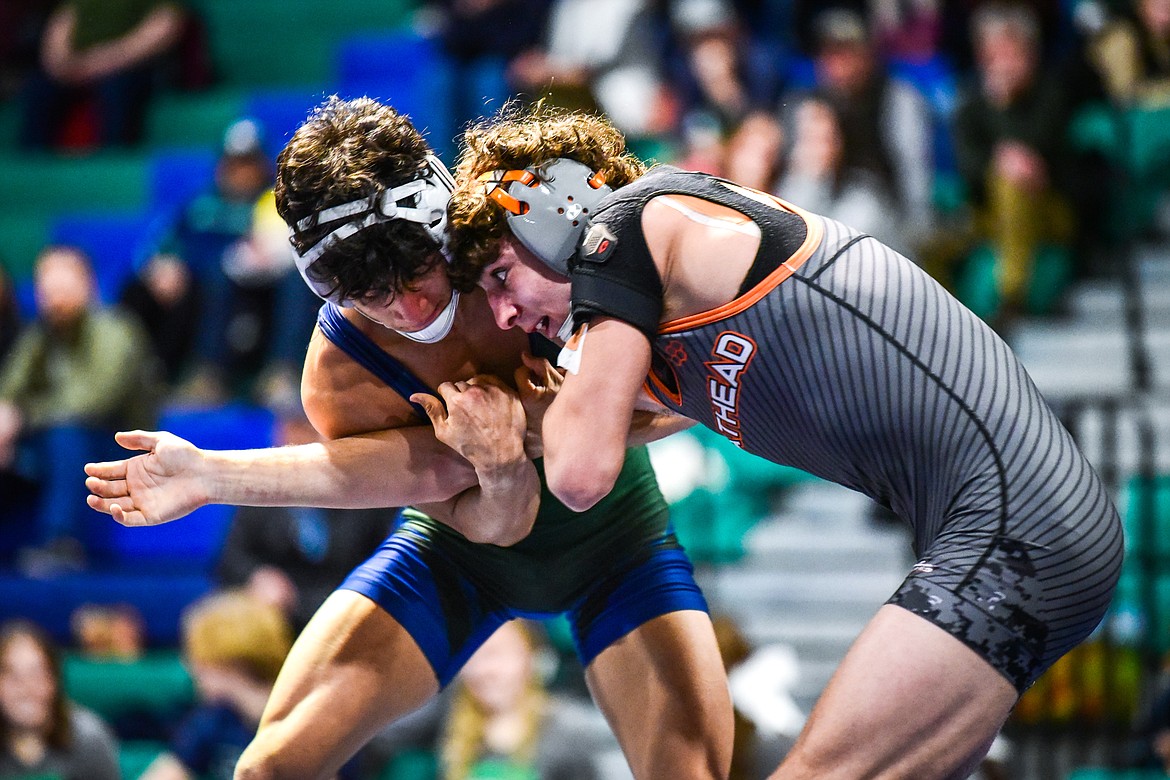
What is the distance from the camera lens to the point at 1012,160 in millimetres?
6641

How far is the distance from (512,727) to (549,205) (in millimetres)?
2959

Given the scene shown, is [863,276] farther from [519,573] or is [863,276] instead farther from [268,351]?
[268,351]

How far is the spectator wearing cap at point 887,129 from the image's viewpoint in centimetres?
685

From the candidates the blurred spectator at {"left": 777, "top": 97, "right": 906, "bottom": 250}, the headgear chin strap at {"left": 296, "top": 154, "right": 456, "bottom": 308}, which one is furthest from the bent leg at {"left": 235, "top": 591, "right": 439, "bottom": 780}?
the blurred spectator at {"left": 777, "top": 97, "right": 906, "bottom": 250}

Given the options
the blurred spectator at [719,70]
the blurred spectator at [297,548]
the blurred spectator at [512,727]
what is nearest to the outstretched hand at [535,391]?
the blurred spectator at [512,727]

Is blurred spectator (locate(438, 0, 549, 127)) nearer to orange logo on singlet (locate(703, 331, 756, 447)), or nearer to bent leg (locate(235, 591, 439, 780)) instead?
bent leg (locate(235, 591, 439, 780))

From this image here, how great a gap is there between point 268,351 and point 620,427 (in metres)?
5.54

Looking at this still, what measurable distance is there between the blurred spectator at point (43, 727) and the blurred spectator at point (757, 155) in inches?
144

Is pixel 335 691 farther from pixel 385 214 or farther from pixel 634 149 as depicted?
pixel 634 149

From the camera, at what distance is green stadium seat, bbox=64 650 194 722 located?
6664mm

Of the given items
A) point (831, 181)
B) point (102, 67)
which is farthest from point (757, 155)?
point (102, 67)

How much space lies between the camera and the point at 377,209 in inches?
123

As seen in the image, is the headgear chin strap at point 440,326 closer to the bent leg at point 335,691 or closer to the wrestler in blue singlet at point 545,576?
the wrestler in blue singlet at point 545,576

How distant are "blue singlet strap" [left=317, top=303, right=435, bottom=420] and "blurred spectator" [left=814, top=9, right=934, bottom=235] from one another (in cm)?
389
